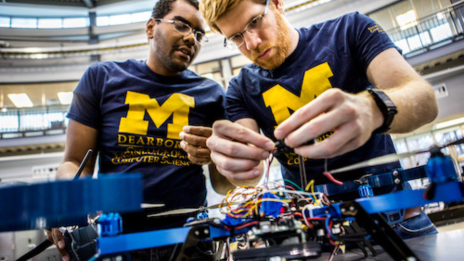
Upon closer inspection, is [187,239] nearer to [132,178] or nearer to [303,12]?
[132,178]

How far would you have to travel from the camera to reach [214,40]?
7547 millimetres

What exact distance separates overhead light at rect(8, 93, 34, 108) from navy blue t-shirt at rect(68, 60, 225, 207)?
8.67m

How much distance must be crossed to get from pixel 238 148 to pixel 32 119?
9.39 meters

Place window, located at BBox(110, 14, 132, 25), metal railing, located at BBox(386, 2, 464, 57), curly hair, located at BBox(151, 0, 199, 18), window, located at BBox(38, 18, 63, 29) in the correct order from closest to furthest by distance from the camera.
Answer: curly hair, located at BBox(151, 0, 199, 18) < metal railing, located at BBox(386, 2, 464, 57) < window, located at BBox(38, 18, 63, 29) < window, located at BBox(110, 14, 132, 25)

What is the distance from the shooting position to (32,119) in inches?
311

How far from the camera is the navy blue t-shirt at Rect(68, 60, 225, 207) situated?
52.0 inches

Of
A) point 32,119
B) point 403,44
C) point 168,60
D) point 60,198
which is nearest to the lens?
point 60,198

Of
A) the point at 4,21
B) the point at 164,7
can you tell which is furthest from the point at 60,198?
the point at 4,21

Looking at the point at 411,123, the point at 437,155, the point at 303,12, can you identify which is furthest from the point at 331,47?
the point at 303,12

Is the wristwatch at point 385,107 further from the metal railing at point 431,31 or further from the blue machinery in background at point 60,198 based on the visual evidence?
the metal railing at point 431,31

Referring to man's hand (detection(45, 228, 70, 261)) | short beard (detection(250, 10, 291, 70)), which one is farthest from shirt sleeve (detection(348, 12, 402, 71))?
man's hand (detection(45, 228, 70, 261))

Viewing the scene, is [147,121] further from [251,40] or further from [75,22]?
[75,22]

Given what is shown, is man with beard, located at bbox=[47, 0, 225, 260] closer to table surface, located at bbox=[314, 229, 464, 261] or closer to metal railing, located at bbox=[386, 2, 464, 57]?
table surface, located at bbox=[314, 229, 464, 261]

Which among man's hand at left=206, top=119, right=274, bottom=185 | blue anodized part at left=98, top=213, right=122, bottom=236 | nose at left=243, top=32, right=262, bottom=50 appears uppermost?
nose at left=243, top=32, right=262, bottom=50
